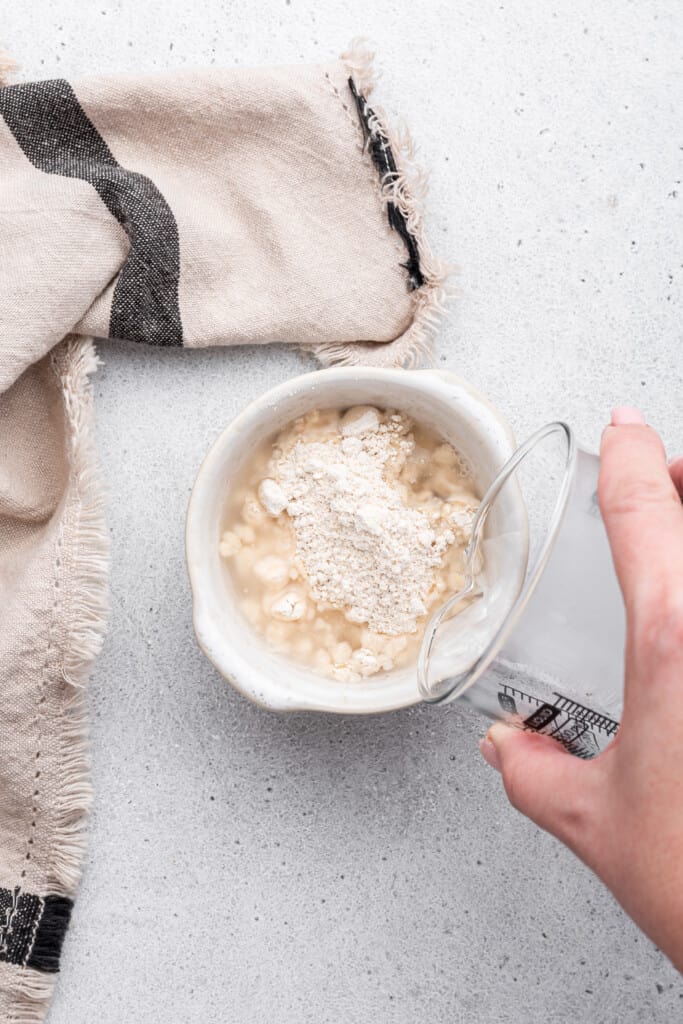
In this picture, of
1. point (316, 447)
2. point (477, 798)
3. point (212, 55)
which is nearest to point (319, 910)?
point (477, 798)

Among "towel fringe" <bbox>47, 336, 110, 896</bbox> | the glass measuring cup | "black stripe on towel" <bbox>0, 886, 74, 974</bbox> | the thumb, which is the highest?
the glass measuring cup

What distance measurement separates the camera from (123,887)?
890 mm

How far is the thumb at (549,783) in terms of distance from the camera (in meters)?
0.58

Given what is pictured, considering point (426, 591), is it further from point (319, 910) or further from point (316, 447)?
point (319, 910)

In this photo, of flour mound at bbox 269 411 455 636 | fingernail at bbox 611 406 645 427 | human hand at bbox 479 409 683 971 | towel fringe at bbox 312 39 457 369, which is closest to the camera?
human hand at bbox 479 409 683 971

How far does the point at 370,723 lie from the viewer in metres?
0.90

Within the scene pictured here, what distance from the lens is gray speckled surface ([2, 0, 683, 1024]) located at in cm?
89

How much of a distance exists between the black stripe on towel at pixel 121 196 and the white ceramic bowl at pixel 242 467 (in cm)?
15

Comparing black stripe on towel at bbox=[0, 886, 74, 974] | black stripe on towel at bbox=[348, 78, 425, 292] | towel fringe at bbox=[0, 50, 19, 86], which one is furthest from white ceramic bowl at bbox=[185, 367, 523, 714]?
towel fringe at bbox=[0, 50, 19, 86]

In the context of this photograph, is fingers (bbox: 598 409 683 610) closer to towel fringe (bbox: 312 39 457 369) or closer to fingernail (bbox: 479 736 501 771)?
fingernail (bbox: 479 736 501 771)

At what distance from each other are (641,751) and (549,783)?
0.08 m

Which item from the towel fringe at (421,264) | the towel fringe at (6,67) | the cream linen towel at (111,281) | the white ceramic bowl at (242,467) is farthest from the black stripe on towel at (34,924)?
the towel fringe at (6,67)

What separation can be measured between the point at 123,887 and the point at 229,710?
7.2 inches

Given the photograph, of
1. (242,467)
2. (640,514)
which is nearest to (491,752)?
(640,514)
